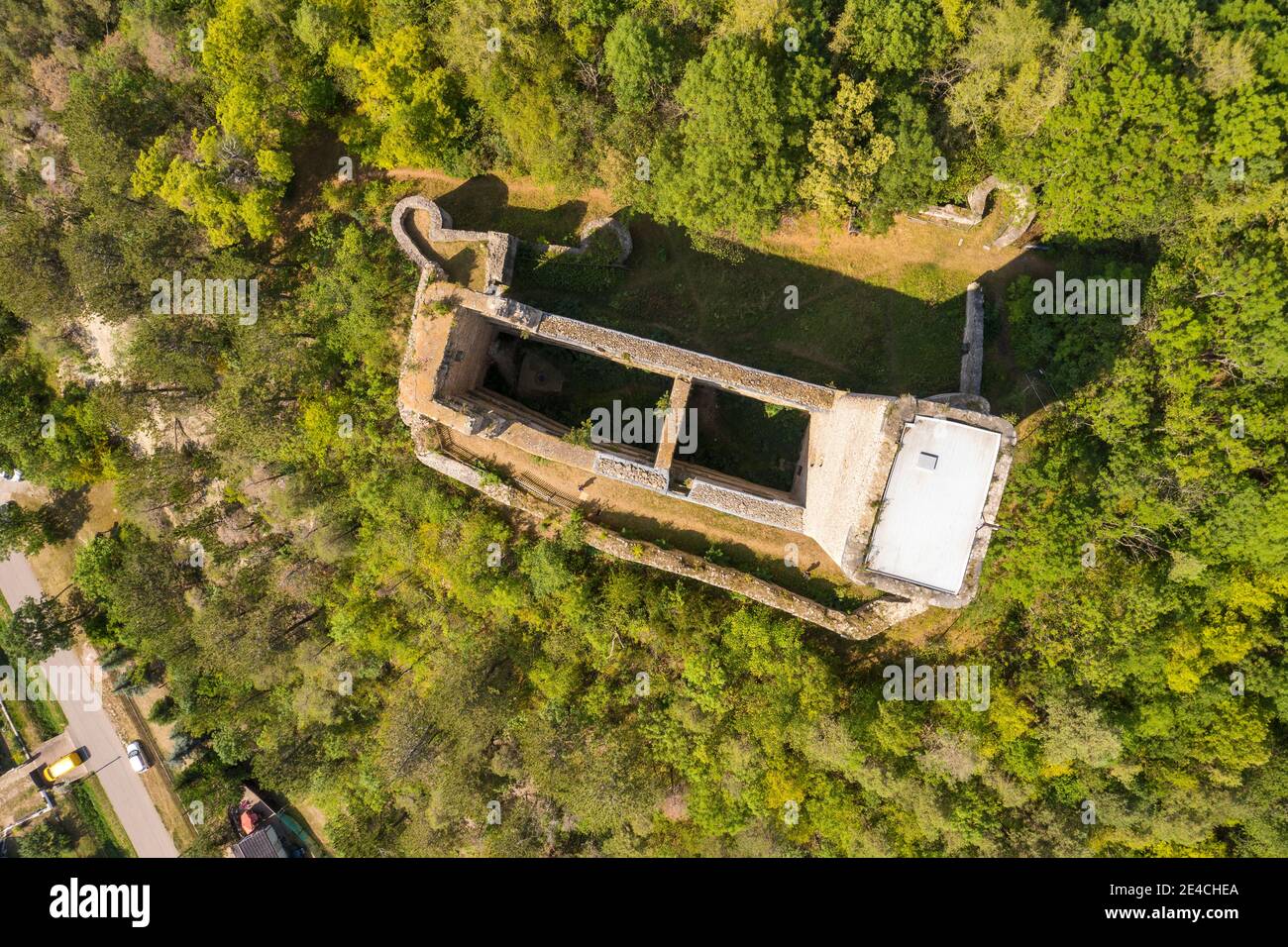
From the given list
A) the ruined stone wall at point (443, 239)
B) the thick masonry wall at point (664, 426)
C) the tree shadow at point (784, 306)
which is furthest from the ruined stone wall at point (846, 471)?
the ruined stone wall at point (443, 239)

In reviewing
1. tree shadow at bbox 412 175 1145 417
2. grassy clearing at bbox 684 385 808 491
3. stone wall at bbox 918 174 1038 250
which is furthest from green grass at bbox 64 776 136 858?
stone wall at bbox 918 174 1038 250

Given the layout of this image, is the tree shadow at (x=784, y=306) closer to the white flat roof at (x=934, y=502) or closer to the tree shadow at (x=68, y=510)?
the white flat roof at (x=934, y=502)

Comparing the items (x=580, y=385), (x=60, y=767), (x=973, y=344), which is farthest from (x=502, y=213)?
(x=60, y=767)

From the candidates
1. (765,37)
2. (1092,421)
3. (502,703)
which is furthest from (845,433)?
(502,703)

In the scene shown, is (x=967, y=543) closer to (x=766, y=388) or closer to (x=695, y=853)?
(x=766, y=388)

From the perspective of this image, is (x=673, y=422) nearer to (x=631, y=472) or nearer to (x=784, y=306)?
(x=631, y=472)
